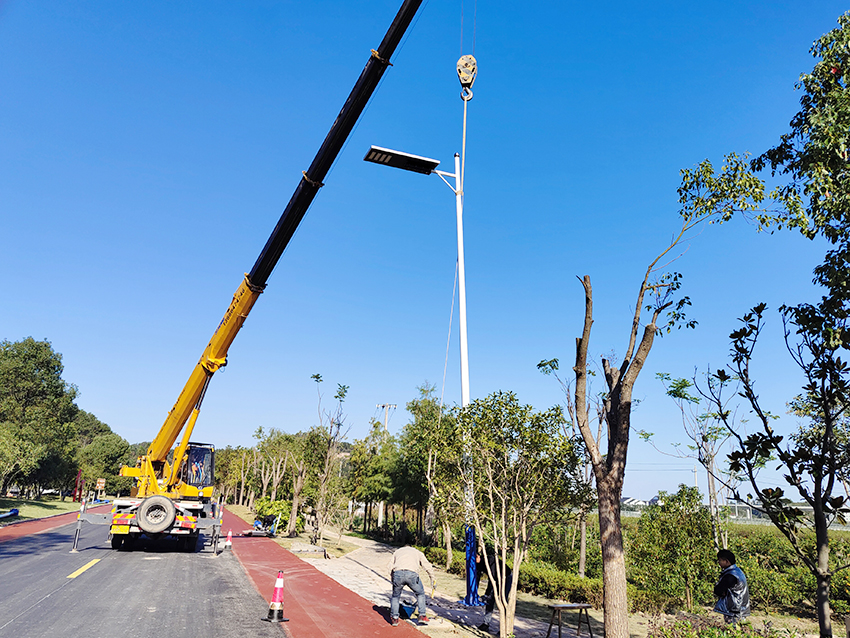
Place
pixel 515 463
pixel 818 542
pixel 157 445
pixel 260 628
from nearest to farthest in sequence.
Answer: pixel 818 542
pixel 260 628
pixel 515 463
pixel 157 445

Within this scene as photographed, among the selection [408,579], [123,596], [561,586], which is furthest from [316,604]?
[561,586]

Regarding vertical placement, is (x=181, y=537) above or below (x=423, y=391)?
below

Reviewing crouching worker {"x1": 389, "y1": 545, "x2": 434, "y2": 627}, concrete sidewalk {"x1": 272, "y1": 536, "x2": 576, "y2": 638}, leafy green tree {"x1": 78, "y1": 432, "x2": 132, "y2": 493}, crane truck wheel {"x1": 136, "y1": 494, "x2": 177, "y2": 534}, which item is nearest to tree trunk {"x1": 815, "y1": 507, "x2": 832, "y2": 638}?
concrete sidewalk {"x1": 272, "y1": 536, "x2": 576, "y2": 638}

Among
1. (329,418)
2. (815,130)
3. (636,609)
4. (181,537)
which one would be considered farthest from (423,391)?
(815,130)

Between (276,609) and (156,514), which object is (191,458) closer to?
(156,514)

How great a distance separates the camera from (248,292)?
48.5 ft

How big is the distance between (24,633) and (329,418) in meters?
16.1

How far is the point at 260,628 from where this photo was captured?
344 inches

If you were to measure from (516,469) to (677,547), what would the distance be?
7.34 m

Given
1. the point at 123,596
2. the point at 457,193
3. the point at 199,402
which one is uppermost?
the point at 457,193

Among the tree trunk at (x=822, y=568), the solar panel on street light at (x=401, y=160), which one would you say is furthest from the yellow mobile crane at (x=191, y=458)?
the tree trunk at (x=822, y=568)

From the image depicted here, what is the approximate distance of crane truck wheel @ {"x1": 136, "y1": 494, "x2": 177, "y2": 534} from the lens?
15820 mm

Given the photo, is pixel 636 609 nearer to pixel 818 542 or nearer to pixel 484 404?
pixel 484 404

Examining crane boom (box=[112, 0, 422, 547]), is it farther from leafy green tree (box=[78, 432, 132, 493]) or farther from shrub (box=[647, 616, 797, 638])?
leafy green tree (box=[78, 432, 132, 493])
